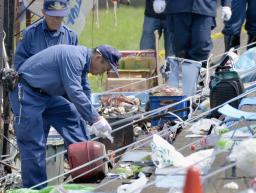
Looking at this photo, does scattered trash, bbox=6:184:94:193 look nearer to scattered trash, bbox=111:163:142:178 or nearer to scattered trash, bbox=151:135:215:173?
scattered trash, bbox=111:163:142:178

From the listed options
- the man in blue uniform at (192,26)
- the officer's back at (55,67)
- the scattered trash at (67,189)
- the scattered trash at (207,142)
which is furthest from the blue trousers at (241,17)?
the scattered trash at (67,189)

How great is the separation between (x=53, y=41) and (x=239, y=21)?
4758mm

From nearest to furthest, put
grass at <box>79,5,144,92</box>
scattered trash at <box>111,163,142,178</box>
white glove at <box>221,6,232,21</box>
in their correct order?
scattered trash at <box>111,163,142,178</box>
white glove at <box>221,6,232,21</box>
grass at <box>79,5,144,92</box>

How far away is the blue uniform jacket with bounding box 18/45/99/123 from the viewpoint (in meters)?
7.93

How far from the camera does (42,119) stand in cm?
846

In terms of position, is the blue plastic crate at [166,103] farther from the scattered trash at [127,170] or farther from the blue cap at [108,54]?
the blue cap at [108,54]

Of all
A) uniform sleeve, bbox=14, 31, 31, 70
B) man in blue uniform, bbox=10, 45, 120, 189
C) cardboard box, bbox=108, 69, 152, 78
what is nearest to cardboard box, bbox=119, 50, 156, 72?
cardboard box, bbox=108, 69, 152, 78

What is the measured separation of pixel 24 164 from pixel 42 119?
429 millimetres

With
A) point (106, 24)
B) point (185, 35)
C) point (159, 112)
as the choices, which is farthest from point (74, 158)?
point (106, 24)

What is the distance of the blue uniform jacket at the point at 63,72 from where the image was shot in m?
7.93

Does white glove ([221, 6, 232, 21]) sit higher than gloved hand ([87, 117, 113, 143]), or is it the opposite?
white glove ([221, 6, 232, 21])

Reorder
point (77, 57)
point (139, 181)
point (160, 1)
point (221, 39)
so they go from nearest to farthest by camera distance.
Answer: point (139, 181) → point (77, 57) → point (160, 1) → point (221, 39)

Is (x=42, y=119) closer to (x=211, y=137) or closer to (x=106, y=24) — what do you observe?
(x=211, y=137)

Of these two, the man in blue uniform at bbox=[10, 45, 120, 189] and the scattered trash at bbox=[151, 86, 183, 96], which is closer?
the man in blue uniform at bbox=[10, 45, 120, 189]
